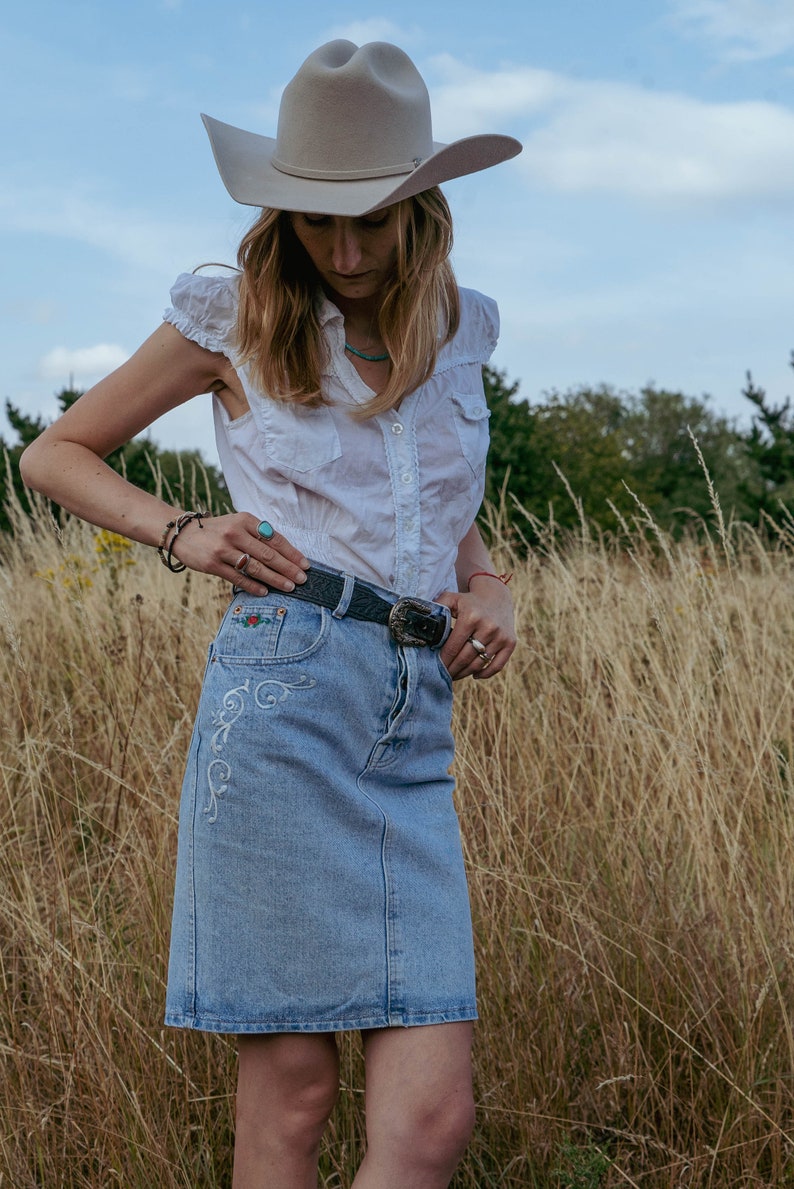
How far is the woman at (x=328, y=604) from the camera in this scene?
165cm

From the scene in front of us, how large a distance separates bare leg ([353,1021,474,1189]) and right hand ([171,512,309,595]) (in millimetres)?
680

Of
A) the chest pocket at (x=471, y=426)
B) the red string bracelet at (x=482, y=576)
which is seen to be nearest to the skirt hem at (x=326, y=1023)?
the red string bracelet at (x=482, y=576)

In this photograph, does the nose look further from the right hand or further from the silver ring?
the silver ring

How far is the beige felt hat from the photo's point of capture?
69.9 inches

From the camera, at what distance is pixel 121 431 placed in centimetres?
190

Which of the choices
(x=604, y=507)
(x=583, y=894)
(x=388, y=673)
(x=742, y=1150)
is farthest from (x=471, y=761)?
(x=604, y=507)

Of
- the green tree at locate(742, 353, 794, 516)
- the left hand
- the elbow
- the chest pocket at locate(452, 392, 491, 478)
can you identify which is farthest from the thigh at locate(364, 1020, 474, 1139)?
the green tree at locate(742, 353, 794, 516)

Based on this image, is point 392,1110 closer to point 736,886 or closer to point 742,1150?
point 742,1150

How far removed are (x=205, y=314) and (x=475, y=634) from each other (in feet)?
2.24

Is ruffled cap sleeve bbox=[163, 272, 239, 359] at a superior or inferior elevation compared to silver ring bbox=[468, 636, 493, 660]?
superior

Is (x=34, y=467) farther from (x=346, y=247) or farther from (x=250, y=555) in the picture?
(x=346, y=247)

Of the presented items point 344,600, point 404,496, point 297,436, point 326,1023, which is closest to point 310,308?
point 297,436

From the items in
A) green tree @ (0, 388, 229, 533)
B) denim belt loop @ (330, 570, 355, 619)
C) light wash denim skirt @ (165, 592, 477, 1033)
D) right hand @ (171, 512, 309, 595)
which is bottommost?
light wash denim skirt @ (165, 592, 477, 1033)

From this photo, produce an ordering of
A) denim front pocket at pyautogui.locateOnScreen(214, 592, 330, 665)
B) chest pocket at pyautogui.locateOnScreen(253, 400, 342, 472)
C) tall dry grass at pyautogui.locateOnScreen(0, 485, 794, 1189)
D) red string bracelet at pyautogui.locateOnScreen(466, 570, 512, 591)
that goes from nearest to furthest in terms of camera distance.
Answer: denim front pocket at pyautogui.locateOnScreen(214, 592, 330, 665)
chest pocket at pyautogui.locateOnScreen(253, 400, 342, 472)
red string bracelet at pyautogui.locateOnScreen(466, 570, 512, 591)
tall dry grass at pyautogui.locateOnScreen(0, 485, 794, 1189)
